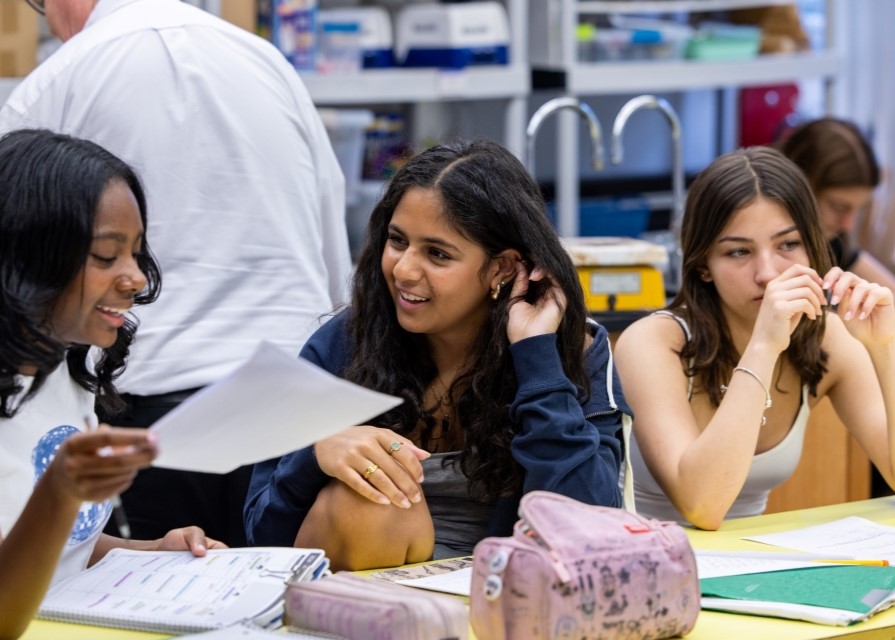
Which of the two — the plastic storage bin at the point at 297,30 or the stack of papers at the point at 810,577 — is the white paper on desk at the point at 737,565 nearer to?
the stack of papers at the point at 810,577

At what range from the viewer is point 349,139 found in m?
3.95

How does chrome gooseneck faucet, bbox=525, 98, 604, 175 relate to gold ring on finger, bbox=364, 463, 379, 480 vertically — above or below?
above

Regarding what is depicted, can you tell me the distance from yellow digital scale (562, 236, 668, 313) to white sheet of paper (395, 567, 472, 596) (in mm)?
1312

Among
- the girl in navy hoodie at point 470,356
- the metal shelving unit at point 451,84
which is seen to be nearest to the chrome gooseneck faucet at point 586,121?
the metal shelving unit at point 451,84

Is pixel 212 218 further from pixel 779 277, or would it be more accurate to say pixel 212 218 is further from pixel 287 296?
pixel 779 277

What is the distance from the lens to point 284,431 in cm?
118

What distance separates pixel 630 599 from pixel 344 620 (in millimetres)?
287

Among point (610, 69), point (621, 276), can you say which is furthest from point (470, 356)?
point (610, 69)

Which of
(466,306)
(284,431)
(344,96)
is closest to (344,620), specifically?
(284,431)

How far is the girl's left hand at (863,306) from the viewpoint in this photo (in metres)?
2.09

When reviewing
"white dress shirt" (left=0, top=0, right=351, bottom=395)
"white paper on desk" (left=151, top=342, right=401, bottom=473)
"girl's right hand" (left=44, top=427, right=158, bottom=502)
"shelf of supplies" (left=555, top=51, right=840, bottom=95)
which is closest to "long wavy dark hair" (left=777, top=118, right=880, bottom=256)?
"shelf of supplies" (left=555, top=51, right=840, bottom=95)

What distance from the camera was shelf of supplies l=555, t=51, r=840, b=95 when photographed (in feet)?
13.9

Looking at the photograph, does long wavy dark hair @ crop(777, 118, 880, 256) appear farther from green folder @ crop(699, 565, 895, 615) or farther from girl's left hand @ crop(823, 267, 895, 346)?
green folder @ crop(699, 565, 895, 615)

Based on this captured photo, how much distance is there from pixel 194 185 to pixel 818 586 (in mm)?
1220
